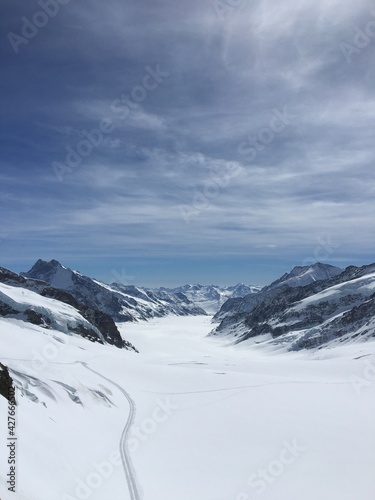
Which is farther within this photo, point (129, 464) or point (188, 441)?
point (188, 441)

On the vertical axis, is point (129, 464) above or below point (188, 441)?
above

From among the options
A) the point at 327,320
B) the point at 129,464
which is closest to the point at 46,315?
the point at 129,464

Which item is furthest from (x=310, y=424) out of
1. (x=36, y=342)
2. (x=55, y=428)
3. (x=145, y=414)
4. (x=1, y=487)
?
(x=36, y=342)

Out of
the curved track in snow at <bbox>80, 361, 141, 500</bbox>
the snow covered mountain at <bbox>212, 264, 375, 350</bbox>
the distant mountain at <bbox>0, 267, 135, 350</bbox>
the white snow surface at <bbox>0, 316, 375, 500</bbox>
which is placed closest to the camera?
the white snow surface at <bbox>0, 316, 375, 500</bbox>

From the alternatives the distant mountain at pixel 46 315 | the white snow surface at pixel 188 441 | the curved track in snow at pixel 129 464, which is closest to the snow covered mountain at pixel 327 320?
the distant mountain at pixel 46 315

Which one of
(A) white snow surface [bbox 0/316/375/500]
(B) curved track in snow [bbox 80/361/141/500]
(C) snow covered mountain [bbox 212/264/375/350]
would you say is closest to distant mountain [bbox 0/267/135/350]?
(A) white snow surface [bbox 0/316/375/500]

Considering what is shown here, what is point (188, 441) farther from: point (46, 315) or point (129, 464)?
point (46, 315)

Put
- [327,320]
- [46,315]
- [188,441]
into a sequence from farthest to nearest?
[327,320] < [46,315] < [188,441]

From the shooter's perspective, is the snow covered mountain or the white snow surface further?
the snow covered mountain

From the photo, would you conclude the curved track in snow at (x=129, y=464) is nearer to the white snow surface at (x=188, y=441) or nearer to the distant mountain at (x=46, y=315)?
the white snow surface at (x=188, y=441)

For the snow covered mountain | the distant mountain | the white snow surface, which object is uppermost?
the distant mountain

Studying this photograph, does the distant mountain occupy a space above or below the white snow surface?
above

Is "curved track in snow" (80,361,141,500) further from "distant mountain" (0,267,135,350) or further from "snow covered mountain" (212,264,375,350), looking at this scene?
"snow covered mountain" (212,264,375,350)

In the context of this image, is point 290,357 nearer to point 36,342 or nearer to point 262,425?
point 36,342
